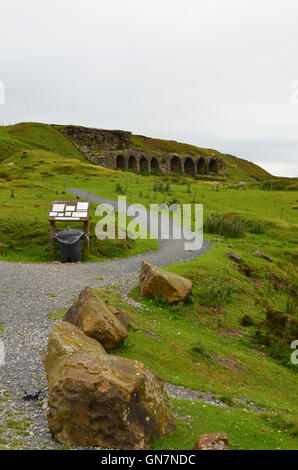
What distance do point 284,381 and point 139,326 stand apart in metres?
4.88

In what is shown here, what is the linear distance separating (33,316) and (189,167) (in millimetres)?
102741

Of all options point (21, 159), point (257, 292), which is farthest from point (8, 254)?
point (21, 159)

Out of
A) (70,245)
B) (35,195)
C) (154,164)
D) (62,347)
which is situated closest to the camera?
(62,347)

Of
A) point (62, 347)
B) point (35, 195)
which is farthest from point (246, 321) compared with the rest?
point (35, 195)

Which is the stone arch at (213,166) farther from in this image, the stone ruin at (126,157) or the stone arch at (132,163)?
the stone arch at (132,163)

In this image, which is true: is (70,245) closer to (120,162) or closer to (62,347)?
(62,347)

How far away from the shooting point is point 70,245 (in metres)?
20.7

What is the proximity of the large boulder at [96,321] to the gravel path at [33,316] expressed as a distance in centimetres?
120

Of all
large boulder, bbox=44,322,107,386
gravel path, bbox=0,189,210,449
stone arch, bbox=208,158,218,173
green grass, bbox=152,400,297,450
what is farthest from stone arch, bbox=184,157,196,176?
large boulder, bbox=44,322,107,386

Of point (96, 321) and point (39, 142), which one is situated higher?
point (39, 142)

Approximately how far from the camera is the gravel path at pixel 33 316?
24.7 feet

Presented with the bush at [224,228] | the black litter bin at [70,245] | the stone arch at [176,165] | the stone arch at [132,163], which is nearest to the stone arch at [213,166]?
the stone arch at [176,165]

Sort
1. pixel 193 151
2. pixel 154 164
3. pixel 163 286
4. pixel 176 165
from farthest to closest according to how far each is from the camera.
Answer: pixel 193 151
pixel 176 165
pixel 154 164
pixel 163 286

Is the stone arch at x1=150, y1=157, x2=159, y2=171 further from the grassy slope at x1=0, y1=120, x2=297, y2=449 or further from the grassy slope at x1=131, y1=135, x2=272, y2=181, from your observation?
the grassy slope at x1=0, y1=120, x2=297, y2=449
